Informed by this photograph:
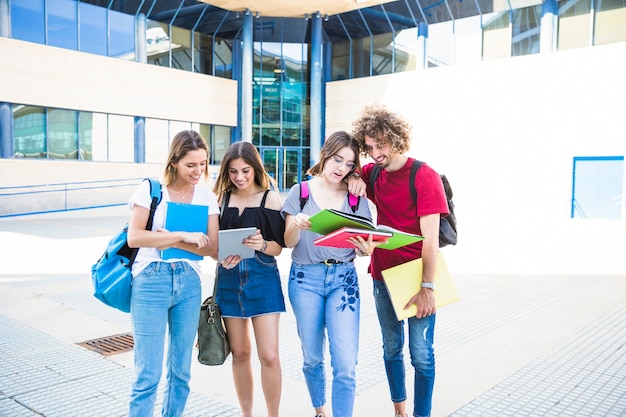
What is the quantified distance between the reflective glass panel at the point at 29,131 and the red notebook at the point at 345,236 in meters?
19.3

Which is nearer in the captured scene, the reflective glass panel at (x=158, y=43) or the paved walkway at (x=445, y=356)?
the paved walkway at (x=445, y=356)

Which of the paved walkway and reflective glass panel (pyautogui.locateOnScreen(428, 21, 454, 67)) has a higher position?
reflective glass panel (pyautogui.locateOnScreen(428, 21, 454, 67))

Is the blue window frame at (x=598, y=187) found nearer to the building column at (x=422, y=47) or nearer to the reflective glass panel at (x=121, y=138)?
the building column at (x=422, y=47)

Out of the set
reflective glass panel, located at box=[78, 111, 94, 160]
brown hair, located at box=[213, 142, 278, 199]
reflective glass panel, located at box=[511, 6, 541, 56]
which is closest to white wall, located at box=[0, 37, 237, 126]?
reflective glass panel, located at box=[78, 111, 94, 160]

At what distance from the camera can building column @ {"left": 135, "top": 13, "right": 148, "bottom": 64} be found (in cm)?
2262

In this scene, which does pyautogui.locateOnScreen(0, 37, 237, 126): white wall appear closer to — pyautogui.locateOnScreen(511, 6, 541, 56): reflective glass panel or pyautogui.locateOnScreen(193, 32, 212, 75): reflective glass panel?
pyautogui.locateOnScreen(193, 32, 212, 75): reflective glass panel

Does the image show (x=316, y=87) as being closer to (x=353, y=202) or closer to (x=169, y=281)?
(x=353, y=202)

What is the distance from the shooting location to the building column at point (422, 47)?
2452 cm

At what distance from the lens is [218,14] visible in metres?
25.4

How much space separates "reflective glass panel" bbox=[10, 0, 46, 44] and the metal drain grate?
17.8 metres

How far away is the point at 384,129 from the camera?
3066 mm

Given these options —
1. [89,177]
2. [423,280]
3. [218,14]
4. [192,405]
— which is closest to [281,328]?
[192,405]

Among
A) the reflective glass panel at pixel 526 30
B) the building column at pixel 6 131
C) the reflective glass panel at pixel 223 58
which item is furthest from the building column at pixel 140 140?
the reflective glass panel at pixel 526 30

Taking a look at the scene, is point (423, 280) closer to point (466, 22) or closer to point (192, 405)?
point (192, 405)
